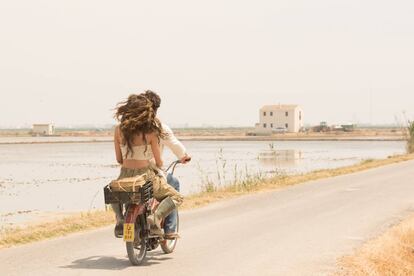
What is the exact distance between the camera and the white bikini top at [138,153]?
7887mm

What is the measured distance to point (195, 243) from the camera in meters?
9.62

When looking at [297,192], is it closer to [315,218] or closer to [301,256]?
[315,218]

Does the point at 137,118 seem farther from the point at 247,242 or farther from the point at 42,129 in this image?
the point at 42,129

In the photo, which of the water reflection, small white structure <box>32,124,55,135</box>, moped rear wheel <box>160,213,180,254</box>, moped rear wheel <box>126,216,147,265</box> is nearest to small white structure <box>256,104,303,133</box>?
small white structure <box>32,124,55,135</box>

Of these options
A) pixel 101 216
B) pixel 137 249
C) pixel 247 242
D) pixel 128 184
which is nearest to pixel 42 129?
pixel 101 216

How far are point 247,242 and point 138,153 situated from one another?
8.65 ft

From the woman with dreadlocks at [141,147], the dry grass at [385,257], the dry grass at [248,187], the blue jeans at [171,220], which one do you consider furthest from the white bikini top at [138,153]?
the dry grass at [248,187]

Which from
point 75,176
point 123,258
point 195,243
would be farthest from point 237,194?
point 75,176

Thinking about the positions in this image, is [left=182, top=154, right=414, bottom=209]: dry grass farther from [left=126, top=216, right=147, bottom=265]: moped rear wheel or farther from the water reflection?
the water reflection

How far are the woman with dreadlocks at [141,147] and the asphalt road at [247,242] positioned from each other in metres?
0.67

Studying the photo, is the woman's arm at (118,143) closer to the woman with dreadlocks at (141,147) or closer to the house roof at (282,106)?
the woman with dreadlocks at (141,147)

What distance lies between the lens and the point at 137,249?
809 centimetres

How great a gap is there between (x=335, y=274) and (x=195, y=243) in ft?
8.74

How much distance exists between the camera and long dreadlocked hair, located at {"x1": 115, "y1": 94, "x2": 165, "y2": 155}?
25.2 ft
